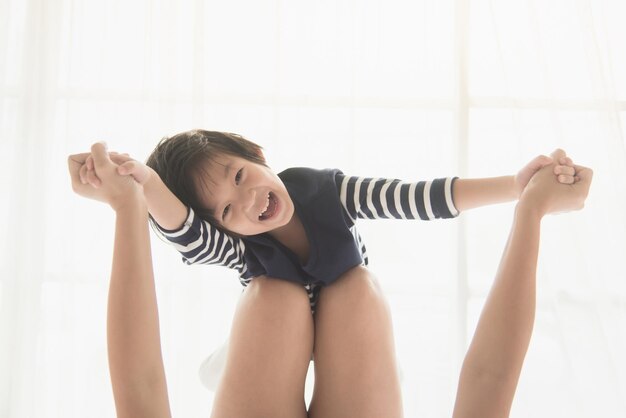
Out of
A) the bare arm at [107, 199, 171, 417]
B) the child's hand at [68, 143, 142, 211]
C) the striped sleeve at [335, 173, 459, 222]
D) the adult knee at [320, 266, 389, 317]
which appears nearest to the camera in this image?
the bare arm at [107, 199, 171, 417]

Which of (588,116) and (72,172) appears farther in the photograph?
(588,116)

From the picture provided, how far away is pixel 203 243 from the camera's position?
3.61ft

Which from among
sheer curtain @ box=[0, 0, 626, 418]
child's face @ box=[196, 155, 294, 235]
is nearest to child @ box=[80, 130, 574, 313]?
child's face @ box=[196, 155, 294, 235]

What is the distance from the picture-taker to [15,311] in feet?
6.07

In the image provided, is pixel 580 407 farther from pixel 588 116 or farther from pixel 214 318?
pixel 214 318

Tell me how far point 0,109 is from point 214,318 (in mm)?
926

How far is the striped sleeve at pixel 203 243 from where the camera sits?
1.07 meters

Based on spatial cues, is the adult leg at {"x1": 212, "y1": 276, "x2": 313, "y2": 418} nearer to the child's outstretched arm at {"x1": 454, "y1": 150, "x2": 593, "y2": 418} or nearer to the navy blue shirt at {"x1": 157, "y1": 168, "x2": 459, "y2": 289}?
the navy blue shirt at {"x1": 157, "y1": 168, "x2": 459, "y2": 289}

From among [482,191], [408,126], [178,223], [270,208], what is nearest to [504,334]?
[482,191]

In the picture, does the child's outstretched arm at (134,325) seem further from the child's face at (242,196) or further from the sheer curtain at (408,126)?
the sheer curtain at (408,126)

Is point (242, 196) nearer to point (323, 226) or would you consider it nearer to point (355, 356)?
point (323, 226)

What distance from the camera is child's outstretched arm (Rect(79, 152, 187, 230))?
0.92 m

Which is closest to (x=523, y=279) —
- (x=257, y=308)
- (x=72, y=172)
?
(x=257, y=308)

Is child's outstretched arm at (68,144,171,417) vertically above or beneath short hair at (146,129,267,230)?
beneath
